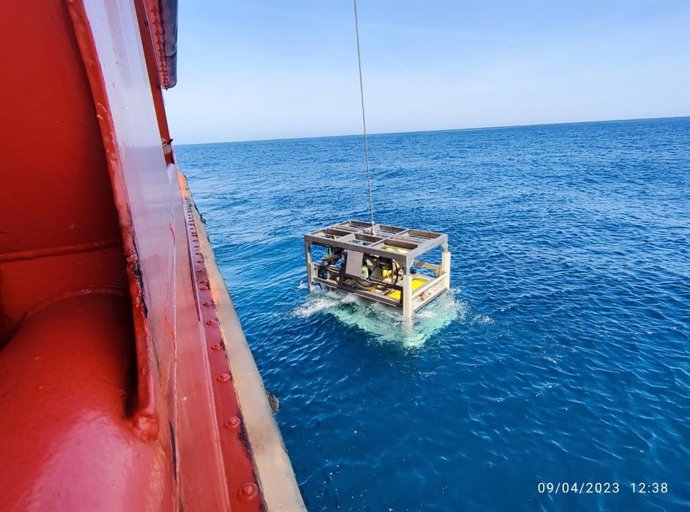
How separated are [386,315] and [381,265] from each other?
187cm

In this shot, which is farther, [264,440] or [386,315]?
[386,315]

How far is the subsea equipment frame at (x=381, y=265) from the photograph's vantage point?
12234 mm

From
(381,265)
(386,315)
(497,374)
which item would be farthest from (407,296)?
(497,374)

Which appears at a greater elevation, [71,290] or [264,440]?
[71,290]

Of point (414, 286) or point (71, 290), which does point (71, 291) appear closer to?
point (71, 290)

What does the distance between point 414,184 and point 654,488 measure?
40.8 m

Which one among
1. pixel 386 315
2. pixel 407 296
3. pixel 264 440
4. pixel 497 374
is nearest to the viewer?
pixel 264 440

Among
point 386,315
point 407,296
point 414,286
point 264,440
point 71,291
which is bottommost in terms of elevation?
point 386,315

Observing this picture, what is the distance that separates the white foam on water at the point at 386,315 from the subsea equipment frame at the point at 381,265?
44cm

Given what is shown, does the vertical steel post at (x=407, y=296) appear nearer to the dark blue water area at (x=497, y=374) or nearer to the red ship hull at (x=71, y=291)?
the dark blue water area at (x=497, y=374)

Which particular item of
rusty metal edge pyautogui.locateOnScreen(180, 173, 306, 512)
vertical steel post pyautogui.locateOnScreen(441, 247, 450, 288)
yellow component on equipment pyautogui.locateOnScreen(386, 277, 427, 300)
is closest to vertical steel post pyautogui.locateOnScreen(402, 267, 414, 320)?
yellow component on equipment pyautogui.locateOnScreen(386, 277, 427, 300)

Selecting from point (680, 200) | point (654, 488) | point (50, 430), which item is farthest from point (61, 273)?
point (680, 200)

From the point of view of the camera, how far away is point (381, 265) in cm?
1389

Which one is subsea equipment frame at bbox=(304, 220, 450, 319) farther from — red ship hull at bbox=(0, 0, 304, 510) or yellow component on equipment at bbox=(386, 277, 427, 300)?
red ship hull at bbox=(0, 0, 304, 510)
